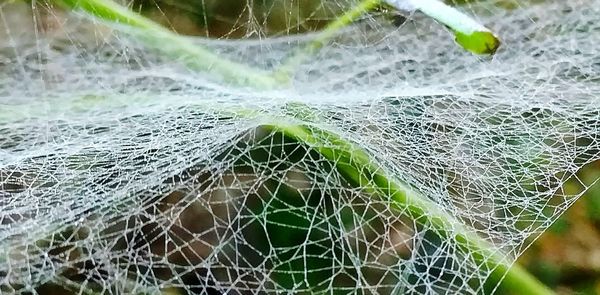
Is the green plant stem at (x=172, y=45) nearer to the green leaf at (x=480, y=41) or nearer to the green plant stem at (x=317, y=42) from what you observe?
the green plant stem at (x=317, y=42)

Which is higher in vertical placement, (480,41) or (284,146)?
(480,41)

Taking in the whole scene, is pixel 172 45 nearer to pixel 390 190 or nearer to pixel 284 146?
pixel 284 146

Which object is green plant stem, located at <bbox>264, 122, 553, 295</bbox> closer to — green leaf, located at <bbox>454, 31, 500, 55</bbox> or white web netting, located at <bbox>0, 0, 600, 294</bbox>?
white web netting, located at <bbox>0, 0, 600, 294</bbox>

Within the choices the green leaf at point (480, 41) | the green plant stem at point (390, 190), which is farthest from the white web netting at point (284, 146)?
the green leaf at point (480, 41)

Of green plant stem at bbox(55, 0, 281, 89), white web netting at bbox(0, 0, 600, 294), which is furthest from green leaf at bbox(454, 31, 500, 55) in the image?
green plant stem at bbox(55, 0, 281, 89)

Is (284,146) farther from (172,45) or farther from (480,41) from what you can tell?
(480,41)

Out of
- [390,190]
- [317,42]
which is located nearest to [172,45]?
[317,42]

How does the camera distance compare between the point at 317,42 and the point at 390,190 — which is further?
the point at 317,42
